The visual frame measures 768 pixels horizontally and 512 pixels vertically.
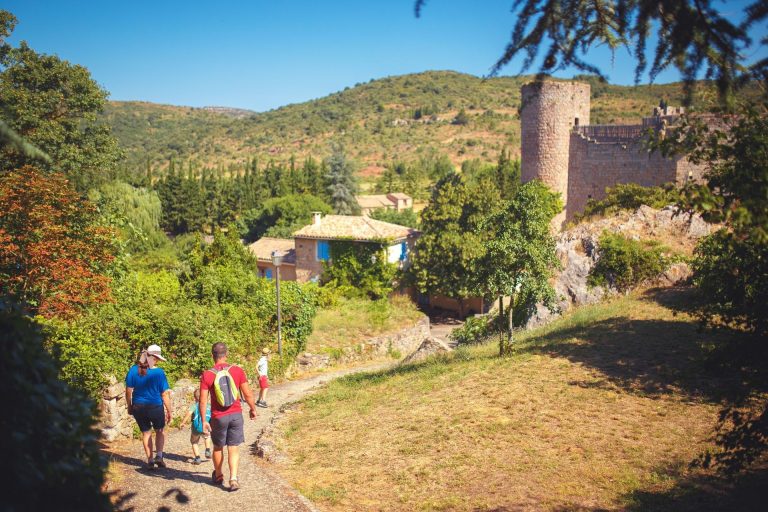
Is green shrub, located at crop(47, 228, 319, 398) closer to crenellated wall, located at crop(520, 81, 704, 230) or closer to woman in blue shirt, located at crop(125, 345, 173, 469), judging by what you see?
woman in blue shirt, located at crop(125, 345, 173, 469)

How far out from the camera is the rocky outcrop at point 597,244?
15984 millimetres

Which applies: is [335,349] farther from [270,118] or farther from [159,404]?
[270,118]

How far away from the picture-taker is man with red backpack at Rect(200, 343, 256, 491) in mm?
6066

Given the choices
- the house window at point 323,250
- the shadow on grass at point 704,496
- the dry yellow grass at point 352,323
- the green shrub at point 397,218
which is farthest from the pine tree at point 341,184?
the shadow on grass at point 704,496

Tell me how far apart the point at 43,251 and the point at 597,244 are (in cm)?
1375

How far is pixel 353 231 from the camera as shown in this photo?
30547 millimetres

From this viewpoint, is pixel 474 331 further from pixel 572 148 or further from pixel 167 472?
pixel 167 472

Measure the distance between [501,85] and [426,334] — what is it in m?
114

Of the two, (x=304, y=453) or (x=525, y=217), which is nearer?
(x=304, y=453)

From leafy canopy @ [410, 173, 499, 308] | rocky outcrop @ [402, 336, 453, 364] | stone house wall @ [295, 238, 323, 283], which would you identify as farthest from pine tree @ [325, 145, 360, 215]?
rocky outcrop @ [402, 336, 453, 364]

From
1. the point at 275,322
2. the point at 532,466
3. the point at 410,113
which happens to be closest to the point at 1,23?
the point at 275,322

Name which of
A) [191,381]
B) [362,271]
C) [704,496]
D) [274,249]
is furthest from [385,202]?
[704,496]

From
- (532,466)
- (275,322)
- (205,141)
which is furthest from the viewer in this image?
(205,141)

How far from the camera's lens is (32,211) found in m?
10.6
